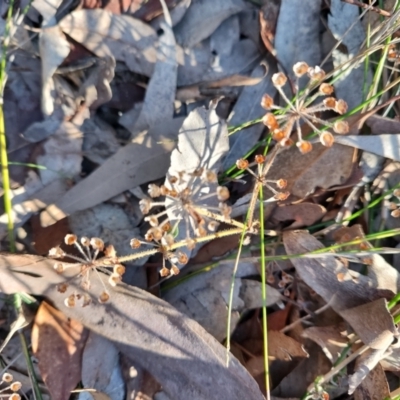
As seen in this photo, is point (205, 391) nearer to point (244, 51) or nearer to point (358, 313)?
point (358, 313)

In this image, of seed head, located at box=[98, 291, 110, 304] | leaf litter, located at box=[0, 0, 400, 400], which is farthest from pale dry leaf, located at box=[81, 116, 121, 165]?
seed head, located at box=[98, 291, 110, 304]

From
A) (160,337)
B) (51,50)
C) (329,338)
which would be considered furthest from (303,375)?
(51,50)

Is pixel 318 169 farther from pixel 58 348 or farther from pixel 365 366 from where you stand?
pixel 58 348

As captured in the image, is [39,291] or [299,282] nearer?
[39,291]

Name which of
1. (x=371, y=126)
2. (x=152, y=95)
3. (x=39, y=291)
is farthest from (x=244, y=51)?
(x=39, y=291)

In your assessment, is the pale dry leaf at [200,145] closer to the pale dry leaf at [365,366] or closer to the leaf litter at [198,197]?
the leaf litter at [198,197]

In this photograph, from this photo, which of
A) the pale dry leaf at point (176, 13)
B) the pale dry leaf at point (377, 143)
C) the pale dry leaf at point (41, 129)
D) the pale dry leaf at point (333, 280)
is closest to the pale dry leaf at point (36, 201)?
the pale dry leaf at point (41, 129)
